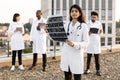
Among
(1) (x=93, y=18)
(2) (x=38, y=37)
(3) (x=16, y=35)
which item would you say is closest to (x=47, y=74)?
(2) (x=38, y=37)

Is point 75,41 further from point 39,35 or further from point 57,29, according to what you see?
point 39,35

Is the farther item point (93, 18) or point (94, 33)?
point (94, 33)

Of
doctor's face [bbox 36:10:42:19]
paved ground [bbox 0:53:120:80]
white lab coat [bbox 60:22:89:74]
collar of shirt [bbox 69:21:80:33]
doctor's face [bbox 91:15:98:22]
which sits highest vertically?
doctor's face [bbox 36:10:42:19]

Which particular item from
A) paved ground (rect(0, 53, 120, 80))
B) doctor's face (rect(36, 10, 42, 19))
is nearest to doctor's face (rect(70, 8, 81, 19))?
paved ground (rect(0, 53, 120, 80))

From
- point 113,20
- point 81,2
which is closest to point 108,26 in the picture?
point 113,20

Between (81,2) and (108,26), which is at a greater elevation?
(81,2)

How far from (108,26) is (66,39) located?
82959mm

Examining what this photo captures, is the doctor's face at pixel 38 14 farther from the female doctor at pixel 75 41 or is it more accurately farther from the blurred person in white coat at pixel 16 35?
the female doctor at pixel 75 41

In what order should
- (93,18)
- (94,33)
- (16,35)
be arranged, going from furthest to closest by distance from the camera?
1. (16,35)
2. (94,33)
3. (93,18)

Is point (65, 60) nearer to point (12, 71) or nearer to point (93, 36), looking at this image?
point (93, 36)

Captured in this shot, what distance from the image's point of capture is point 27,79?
23.7 ft

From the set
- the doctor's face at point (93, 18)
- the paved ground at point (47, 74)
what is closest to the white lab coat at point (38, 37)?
the paved ground at point (47, 74)

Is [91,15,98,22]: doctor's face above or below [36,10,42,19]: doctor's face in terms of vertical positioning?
below

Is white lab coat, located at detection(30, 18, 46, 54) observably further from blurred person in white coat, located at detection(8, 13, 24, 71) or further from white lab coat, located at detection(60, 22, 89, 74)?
white lab coat, located at detection(60, 22, 89, 74)
